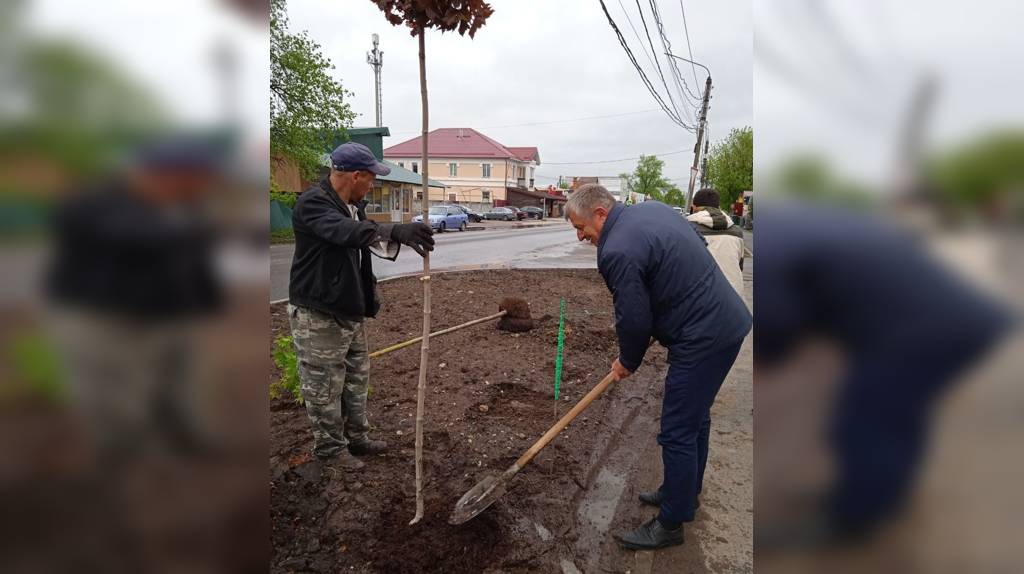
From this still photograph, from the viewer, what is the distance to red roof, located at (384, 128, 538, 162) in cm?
5891

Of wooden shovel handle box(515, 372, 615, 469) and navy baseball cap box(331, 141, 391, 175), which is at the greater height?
navy baseball cap box(331, 141, 391, 175)

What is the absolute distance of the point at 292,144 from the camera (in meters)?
17.1

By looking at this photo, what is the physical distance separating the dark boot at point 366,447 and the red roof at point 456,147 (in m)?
57.2

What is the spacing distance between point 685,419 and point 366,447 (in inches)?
78.1

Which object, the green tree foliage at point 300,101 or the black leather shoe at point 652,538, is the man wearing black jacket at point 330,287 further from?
the green tree foliage at point 300,101

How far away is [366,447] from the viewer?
3453 millimetres

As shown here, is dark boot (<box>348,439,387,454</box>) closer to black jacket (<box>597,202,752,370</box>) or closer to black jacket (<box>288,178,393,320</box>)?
black jacket (<box>288,178,393,320</box>)

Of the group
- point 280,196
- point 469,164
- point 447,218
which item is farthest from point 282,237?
point 469,164

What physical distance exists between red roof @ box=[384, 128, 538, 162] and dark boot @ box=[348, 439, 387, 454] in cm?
5720

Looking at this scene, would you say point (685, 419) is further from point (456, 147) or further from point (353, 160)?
point (456, 147)
